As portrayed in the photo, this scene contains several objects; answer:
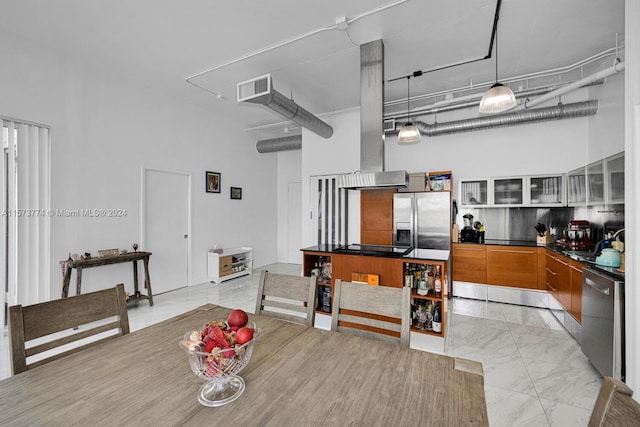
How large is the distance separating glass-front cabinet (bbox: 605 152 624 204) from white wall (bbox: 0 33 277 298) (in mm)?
5591

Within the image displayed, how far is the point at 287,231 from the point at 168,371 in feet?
20.0

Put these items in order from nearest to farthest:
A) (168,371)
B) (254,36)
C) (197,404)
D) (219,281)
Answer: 1. (197,404)
2. (168,371)
3. (254,36)
4. (219,281)

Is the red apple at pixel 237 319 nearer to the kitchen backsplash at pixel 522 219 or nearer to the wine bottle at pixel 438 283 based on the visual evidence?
the wine bottle at pixel 438 283

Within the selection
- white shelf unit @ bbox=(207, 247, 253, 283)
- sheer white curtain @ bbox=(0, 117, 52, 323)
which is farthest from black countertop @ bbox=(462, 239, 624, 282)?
sheer white curtain @ bbox=(0, 117, 52, 323)

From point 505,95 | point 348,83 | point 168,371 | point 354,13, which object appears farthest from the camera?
point 348,83

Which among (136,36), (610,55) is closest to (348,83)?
(136,36)

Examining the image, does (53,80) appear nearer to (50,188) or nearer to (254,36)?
(50,188)

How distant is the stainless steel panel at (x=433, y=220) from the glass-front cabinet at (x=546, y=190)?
48.1 inches

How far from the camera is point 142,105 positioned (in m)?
4.21

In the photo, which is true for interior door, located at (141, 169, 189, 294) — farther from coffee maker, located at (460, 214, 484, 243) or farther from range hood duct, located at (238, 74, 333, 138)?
coffee maker, located at (460, 214, 484, 243)

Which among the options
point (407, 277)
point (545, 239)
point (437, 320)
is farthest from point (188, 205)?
point (545, 239)

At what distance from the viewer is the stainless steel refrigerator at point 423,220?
4.27 meters

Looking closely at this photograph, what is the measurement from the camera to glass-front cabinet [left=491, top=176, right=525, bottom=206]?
166 inches

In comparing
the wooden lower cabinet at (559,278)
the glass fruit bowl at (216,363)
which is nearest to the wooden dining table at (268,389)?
the glass fruit bowl at (216,363)
